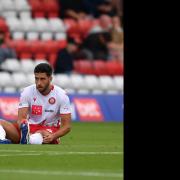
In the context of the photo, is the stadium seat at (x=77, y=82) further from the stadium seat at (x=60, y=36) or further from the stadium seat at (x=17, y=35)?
the stadium seat at (x=17, y=35)

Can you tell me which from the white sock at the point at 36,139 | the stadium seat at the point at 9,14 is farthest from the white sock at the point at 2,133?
the stadium seat at the point at 9,14

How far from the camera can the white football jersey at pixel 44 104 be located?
12570 mm

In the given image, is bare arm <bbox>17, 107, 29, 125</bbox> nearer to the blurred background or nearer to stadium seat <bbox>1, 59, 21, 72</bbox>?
the blurred background

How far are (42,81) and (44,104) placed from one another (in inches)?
19.1

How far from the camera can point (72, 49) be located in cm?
2566

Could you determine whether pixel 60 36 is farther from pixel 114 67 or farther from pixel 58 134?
pixel 58 134

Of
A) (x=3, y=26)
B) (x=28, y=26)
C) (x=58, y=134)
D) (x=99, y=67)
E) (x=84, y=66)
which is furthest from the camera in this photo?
(x=28, y=26)

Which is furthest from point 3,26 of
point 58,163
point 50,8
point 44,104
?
point 58,163

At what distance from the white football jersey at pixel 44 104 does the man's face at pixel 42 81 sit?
23 centimetres

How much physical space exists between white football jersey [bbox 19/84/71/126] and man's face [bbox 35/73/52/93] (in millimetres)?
226

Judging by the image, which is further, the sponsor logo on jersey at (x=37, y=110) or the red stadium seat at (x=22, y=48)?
the red stadium seat at (x=22, y=48)

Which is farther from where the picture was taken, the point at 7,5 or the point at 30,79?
the point at 7,5
